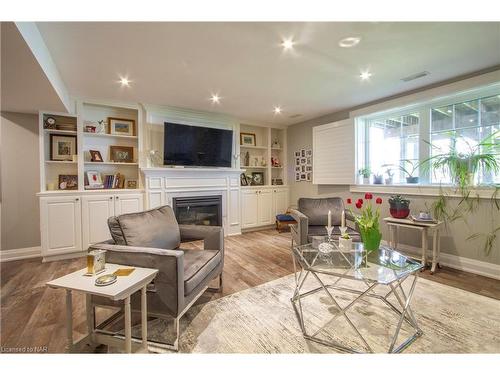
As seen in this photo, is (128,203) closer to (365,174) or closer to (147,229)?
(147,229)

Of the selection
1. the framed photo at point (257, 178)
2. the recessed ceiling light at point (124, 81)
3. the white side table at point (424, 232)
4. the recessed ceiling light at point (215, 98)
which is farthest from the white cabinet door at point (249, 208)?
the recessed ceiling light at point (124, 81)

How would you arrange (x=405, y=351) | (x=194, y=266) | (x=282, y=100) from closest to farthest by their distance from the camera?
(x=405, y=351) < (x=194, y=266) < (x=282, y=100)

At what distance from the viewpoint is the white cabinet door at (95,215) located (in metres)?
3.29

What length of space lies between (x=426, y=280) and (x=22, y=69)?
14.1 ft

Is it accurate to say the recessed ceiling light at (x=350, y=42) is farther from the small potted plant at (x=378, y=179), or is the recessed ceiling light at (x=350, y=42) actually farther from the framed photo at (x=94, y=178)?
the framed photo at (x=94, y=178)

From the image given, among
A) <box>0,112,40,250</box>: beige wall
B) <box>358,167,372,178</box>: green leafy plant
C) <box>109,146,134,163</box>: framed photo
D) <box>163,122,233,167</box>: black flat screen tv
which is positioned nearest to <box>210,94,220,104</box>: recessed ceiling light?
<box>163,122,233,167</box>: black flat screen tv

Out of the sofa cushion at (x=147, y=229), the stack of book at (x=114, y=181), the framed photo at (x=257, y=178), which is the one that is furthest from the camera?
the framed photo at (x=257, y=178)

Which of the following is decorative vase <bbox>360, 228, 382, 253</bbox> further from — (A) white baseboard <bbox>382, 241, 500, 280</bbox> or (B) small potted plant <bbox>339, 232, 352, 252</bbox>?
(A) white baseboard <bbox>382, 241, 500, 280</bbox>

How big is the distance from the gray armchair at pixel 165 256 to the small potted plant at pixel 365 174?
2812 millimetres
